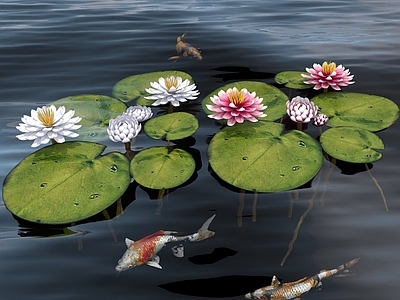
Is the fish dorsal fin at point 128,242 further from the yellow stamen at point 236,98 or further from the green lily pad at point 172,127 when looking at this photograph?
the yellow stamen at point 236,98

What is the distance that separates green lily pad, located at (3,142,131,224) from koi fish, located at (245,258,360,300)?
2.13 feet

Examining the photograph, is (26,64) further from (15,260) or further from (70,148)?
(15,260)

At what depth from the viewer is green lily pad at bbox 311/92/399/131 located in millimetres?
2250

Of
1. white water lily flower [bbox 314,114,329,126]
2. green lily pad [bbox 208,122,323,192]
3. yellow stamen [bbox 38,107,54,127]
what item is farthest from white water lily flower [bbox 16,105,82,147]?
white water lily flower [bbox 314,114,329,126]

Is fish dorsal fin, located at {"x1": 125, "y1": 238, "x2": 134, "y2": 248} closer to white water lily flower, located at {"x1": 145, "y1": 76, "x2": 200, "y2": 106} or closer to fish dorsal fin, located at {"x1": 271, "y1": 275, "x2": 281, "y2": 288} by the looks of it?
fish dorsal fin, located at {"x1": 271, "y1": 275, "x2": 281, "y2": 288}

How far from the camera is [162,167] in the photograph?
1.93 meters

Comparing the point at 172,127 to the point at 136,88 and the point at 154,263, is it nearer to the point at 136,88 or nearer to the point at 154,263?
the point at 136,88

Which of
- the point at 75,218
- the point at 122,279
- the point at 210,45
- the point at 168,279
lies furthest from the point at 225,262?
the point at 210,45

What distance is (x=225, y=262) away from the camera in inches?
64.2

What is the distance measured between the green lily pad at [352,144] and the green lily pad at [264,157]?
8 cm

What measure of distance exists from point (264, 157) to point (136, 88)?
104 centimetres

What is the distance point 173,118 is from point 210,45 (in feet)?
4.92

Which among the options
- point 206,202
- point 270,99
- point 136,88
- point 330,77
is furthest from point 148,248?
point 330,77

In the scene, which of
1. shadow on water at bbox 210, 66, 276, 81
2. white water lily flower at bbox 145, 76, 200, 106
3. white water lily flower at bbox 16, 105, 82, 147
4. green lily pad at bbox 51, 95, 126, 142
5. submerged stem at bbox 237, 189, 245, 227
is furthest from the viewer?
shadow on water at bbox 210, 66, 276, 81
